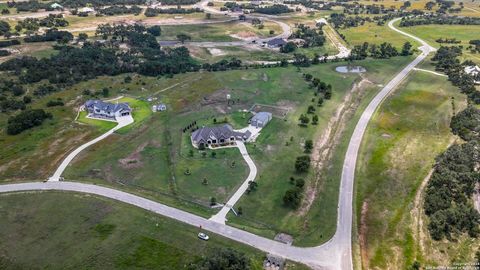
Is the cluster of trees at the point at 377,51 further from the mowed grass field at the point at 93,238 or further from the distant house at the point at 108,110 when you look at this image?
the mowed grass field at the point at 93,238

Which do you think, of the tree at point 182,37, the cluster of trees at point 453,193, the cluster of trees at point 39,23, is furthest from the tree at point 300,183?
the cluster of trees at point 39,23

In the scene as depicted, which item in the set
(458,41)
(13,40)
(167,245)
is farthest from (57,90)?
(458,41)

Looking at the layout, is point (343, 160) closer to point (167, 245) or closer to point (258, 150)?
point (258, 150)

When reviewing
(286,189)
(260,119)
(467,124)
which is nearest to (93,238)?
(286,189)

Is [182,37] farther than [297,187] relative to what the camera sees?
Yes

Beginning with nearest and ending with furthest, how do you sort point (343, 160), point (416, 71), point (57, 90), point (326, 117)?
point (343, 160) → point (326, 117) → point (57, 90) → point (416, 71)

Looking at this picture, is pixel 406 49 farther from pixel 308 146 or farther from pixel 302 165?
pixel 302 165
